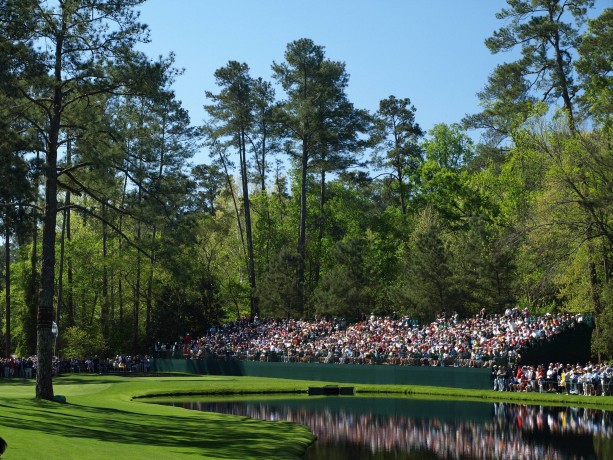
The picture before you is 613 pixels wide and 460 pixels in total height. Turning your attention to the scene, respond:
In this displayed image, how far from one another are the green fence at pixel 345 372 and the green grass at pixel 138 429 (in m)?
1.53

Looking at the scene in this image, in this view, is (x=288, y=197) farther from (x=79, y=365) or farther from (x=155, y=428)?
(x=155, y=428)

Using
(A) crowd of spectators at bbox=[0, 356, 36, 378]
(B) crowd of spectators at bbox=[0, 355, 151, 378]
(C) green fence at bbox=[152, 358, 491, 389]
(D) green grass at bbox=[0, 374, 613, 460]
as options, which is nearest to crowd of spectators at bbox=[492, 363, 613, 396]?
(C) green fence at bbox=[152, 358, 491, 389]

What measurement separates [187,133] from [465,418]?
145ft

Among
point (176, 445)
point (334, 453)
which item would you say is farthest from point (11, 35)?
point (334, 453)

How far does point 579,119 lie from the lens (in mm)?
47031

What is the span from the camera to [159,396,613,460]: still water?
909 inches

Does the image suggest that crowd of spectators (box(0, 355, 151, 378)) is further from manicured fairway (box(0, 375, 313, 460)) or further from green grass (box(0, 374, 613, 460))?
manicured fairway (box(0, 375, 313, 460))

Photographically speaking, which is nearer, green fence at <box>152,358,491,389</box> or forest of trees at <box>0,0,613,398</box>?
forest of trees at <box>0,0,613,398</box>

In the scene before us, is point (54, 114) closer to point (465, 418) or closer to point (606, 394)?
point (465, 418)

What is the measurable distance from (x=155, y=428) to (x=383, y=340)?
28972 mm

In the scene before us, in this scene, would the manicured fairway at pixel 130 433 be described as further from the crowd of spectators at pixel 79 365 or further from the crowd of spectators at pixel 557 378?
the crowd of spectators at pixel 79 365

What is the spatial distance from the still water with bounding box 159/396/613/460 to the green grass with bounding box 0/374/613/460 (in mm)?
1682

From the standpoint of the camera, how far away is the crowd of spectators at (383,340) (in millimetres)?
45250

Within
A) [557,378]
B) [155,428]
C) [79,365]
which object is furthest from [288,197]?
[155,428]
